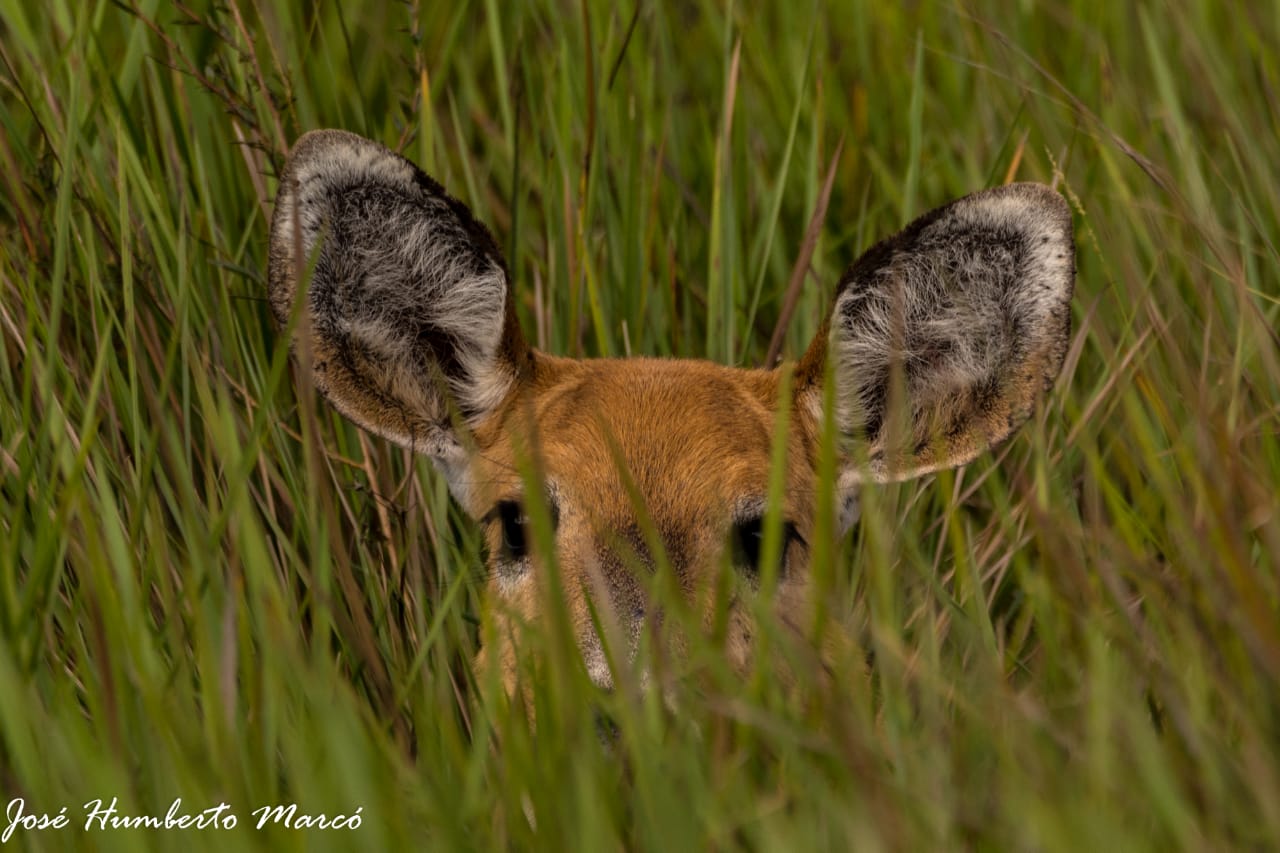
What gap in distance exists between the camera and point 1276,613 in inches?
122

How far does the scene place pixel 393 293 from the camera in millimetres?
4176

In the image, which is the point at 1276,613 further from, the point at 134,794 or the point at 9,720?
the point at 9,720

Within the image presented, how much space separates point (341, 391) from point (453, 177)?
1.69 m

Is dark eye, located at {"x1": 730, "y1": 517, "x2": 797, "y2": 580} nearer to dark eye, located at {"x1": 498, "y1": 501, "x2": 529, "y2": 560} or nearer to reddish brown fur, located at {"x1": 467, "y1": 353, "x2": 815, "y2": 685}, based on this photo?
reddish brown fur, located at {"x1": 467, "y1": 353, "x2": 815, "y2": 685}

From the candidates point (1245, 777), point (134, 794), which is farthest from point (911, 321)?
point (134, 794)

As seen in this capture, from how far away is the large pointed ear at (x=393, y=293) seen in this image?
12.6ft

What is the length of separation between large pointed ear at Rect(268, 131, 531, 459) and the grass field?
0.25 metres

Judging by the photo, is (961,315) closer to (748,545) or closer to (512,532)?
(748,545)
